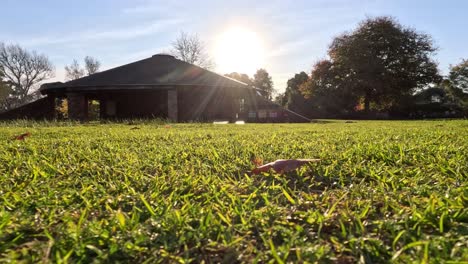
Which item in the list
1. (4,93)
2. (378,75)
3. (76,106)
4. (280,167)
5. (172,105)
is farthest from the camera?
(4,93)

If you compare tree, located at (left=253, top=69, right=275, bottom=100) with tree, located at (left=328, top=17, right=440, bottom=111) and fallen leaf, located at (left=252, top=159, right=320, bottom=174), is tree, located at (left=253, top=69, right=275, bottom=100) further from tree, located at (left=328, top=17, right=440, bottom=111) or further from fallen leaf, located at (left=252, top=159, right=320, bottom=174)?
fallen leaf, located at (left=252, top=159, right=320, bottom=174)

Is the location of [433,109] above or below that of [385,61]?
below

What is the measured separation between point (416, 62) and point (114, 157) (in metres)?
36.8

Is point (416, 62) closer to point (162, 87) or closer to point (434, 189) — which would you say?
point (162, 87)

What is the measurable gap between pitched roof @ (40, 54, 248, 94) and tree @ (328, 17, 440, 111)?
17.2m

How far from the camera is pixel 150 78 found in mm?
19672

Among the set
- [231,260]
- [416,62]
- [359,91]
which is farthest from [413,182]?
[416,62]

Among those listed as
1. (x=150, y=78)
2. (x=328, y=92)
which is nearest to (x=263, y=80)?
(x=328, y=92)

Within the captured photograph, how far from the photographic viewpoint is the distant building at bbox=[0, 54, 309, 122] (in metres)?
18.6

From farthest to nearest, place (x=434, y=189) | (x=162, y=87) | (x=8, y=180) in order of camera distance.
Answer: (x=162, y=87) < (x=8, y=180) < (x=434, y=189)

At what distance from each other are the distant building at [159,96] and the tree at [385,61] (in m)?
14.3

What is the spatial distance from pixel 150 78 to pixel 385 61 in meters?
24.3

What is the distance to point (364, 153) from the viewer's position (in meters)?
2.50

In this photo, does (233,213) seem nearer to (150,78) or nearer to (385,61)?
(150,78)
